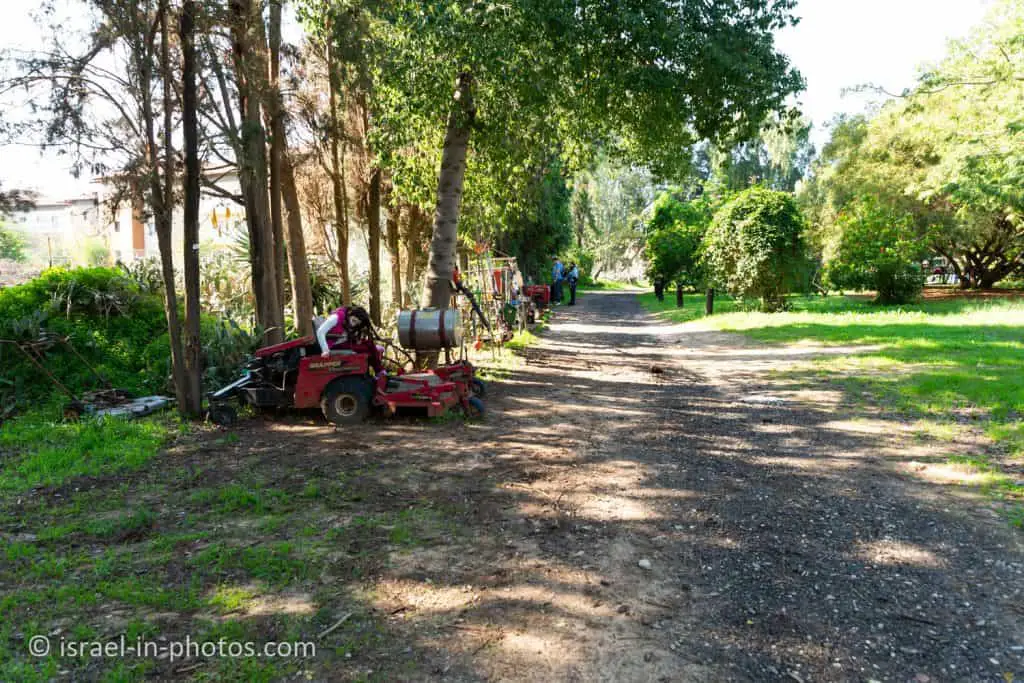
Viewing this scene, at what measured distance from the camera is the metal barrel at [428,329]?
27.9 ft

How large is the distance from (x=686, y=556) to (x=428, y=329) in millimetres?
5091

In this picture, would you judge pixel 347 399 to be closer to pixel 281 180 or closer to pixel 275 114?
pixel 275 114

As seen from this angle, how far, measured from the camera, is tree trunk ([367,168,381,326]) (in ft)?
48.5

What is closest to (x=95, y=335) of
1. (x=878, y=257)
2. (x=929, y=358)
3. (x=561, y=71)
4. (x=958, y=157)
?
(x=561, y=71)

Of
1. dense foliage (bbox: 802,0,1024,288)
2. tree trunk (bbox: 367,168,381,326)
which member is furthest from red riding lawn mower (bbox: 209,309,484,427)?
dense foliage (bbox: 802,0,1024,288)

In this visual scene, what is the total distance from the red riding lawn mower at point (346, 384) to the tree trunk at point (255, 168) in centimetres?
219

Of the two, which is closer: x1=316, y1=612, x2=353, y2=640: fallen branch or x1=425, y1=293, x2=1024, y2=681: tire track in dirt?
x1=425, y1=293, x2=1024, y2=681: tire track in dirt

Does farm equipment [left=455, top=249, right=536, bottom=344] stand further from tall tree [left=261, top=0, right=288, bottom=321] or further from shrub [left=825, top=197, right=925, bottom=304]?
shrub [left=825, top=197, right=925, bottom=304]

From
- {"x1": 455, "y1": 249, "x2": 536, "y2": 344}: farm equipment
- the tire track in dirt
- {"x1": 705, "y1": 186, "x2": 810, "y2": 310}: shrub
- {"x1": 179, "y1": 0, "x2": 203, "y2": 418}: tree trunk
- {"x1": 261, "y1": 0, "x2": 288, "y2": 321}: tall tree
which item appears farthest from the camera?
{"x1": 705, "y1": 186, "x2": 810, "y2": 310}: shrub

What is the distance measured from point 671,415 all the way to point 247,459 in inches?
197

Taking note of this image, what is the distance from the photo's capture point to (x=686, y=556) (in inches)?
165

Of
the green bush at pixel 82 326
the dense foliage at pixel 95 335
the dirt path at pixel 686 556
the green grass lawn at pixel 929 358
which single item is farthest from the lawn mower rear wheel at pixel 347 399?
the green grass lawn at pixel 929 358

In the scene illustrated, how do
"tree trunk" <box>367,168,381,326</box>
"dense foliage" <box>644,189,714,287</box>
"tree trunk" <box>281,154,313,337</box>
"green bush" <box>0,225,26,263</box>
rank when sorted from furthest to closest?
1. "green bush" <box>0,225,26,263</box>
2. "dense foliage" <box>644,189,714,287</box>
3. "tree trunk" <box>367,168,381,326</box>
4. "tree trunk" <box>281,154,313,337</box>

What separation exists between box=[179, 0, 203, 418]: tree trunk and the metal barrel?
2513mm
